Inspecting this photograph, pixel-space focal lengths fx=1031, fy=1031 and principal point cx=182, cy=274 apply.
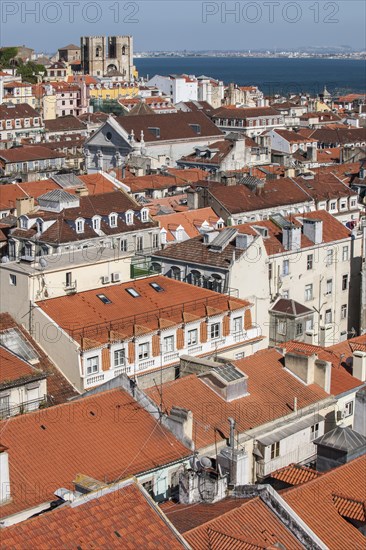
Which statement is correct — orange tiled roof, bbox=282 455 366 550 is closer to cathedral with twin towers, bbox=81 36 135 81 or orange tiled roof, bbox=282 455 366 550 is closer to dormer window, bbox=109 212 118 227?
dormer window, bbox=109 212 118 227

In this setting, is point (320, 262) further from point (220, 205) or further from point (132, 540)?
point (132, 540)

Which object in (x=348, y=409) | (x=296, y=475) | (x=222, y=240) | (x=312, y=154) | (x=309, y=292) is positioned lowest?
(x=309, y=292)

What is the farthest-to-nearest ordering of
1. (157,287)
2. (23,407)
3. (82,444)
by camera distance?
1. (157,287)
2. (23,407)
3. (82,444)

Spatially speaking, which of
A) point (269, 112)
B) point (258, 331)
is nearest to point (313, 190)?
point (258, 331)

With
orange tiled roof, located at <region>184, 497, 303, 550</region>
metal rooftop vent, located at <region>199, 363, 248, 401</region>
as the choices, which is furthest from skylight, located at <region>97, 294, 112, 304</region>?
orange tiled roof, located at <region>184, 497, 303, 550</region>

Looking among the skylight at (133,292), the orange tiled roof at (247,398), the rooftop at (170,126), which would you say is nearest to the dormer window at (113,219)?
the skylight at (133,292)

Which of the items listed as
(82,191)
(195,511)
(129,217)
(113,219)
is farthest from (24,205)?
(195,511)

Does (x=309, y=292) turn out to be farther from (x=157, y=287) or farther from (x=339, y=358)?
(x=339, y=358)
